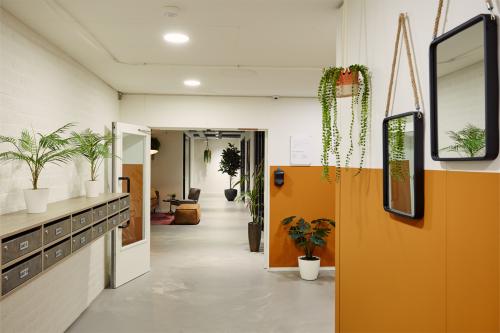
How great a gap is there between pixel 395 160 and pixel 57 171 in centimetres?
285

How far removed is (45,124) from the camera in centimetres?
310

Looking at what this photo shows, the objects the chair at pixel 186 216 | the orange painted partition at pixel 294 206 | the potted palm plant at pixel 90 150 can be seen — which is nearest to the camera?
the potted palm plant at pixel 90 150

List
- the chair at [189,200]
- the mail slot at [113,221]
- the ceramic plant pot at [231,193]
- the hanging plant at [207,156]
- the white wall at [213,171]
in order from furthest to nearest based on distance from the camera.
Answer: the white wall at [213,171], the hanging plant at [207,156], the ceramic plant pot at [231,193], the chair at [189,200], the mail slot at [113,221]

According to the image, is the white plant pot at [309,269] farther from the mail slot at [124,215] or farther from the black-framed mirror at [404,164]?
the black-framed mirror at [404,164]

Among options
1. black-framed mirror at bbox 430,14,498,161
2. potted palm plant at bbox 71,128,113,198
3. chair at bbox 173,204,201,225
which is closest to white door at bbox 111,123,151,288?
potted palm plant at bbox 71,128,113,198

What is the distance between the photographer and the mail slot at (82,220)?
2689 millimetres

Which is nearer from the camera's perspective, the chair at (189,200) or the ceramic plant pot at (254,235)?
the ceramic plant pot at (254,235)

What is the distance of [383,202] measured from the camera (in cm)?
176

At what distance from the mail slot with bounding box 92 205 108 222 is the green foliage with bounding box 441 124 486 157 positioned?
272cm

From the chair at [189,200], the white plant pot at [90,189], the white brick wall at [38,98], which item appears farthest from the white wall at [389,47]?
the chair at [189,200]

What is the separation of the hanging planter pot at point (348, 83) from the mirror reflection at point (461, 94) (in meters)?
0.70

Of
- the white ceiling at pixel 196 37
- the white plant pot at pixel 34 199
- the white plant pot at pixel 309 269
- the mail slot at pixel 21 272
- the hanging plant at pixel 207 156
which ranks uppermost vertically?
the white ceiling at pixel 196 37

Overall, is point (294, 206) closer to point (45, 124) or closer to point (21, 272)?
point (45, 124)

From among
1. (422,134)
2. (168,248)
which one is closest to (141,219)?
(168,248)
